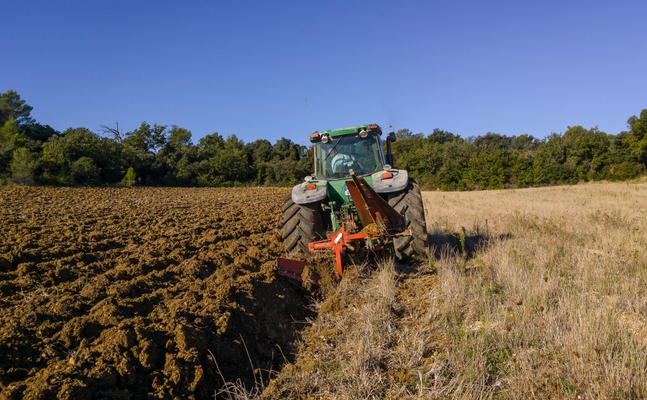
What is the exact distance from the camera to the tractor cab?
6391 mm

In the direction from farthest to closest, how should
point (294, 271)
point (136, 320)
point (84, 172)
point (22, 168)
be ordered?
1. point (84, 172)
2. point (22, 168)
3. point (294, 271)
4. point (136, 320)

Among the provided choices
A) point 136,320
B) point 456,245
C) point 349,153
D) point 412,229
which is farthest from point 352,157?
point 136,320

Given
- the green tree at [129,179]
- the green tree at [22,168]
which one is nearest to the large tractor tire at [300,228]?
the green tree at [22,168]

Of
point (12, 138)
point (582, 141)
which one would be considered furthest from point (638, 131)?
point (12, 138)

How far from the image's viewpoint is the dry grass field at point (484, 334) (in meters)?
2.40

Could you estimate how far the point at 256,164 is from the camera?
1636 inches

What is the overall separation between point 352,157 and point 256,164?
3594 centimetres

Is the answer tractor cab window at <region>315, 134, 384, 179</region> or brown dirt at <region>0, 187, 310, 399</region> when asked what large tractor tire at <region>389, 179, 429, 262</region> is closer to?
tractor cab window at <region>315, 134, 384, 179</region>

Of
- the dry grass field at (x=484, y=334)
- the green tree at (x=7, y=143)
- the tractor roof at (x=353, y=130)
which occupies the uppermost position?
the green tree at (x=7, y=143)

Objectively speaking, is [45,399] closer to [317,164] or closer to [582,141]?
[317,164]

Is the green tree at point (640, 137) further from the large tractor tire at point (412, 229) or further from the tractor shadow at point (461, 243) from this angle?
the large tractor tire at point (412, 229)

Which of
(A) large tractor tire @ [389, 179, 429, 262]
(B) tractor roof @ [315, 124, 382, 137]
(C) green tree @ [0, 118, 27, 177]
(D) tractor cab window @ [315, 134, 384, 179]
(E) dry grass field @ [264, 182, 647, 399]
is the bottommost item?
(E) dry grass field @ [264, 182, 647, 399]

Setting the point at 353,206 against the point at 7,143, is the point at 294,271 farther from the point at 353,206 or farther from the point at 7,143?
the point at 7,143

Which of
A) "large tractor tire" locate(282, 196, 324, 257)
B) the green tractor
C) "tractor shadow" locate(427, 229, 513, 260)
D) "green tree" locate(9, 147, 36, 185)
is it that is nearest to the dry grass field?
the green tractor
